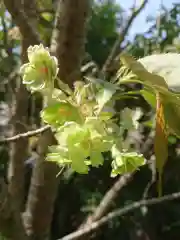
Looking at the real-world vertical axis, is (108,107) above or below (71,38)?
below

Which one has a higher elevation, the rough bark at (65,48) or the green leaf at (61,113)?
the rough bark at (65,48)

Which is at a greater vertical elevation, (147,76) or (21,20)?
(21,20)

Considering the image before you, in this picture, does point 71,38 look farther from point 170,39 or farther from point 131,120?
point 170,39

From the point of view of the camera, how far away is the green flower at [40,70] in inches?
13.1

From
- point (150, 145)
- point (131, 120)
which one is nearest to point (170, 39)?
point (150, 145)

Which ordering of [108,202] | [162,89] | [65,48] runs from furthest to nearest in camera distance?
[108,202], [65,48], [162,89]

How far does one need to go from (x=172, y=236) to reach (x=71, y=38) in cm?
142

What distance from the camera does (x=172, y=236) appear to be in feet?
6.14

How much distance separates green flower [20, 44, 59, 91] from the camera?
0.33 metres

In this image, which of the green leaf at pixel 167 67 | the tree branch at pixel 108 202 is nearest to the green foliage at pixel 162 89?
the green leaf at pixel 167 67

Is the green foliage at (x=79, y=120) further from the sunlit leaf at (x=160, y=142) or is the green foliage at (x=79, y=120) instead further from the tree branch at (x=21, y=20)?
the tree branch at (x=21, y=20)

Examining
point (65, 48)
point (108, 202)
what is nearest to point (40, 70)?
point (65, 48)

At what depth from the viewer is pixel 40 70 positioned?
1.11 ft

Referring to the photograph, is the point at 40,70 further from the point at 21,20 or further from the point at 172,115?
the point at 21,20
